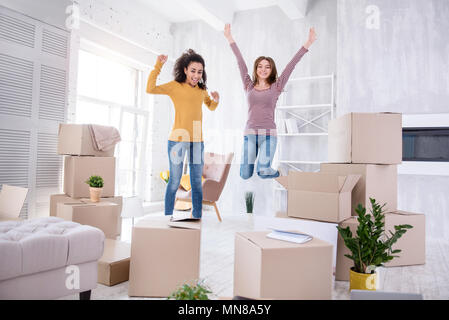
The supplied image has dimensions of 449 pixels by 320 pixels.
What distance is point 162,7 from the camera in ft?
15.9

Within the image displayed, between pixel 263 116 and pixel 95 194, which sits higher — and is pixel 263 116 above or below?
above

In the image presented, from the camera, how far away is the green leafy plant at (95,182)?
2785 mm

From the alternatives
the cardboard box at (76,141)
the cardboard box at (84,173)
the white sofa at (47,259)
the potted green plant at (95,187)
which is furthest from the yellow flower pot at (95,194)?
the white sofa at (47,259)

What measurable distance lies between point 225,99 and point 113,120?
163 cm

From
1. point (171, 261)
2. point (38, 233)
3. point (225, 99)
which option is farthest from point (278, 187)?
point (38, 233)

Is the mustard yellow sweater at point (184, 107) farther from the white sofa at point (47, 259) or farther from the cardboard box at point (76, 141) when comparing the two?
the white sofa at point (47, 259)

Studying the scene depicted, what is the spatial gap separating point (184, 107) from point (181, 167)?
0.50 m

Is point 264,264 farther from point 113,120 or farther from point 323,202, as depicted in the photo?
point 113,120

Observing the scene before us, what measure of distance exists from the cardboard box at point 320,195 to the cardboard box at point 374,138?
0.77ft

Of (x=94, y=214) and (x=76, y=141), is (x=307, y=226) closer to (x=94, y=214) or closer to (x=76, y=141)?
(x=94, y=214)

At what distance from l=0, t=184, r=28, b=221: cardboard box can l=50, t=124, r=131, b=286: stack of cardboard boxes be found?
0.29m

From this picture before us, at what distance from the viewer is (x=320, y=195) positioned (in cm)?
215

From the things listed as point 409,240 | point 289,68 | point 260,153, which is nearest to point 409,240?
point 409,240

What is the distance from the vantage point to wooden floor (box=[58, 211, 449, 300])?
1762 millimetres
